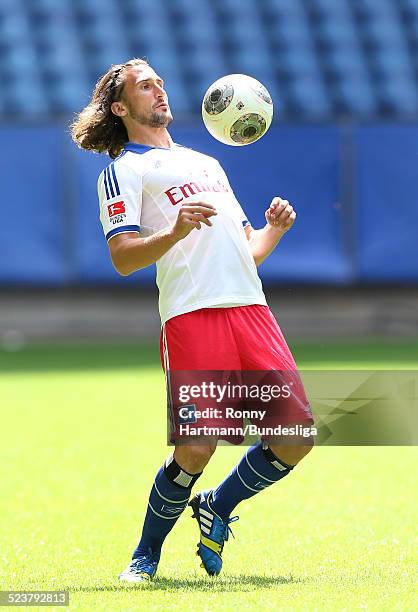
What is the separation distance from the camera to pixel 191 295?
4980mm

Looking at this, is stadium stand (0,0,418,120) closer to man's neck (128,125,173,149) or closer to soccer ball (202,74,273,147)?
soccer ball (202,74,273,147)

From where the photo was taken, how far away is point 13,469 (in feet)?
26.1

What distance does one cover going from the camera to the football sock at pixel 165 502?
4.93 meters

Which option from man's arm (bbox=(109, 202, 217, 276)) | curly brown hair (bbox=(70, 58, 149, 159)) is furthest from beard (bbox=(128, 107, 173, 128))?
man's arm (bbox=(109, 202, 217, 276))

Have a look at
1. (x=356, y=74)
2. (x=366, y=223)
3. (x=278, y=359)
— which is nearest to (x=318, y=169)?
(x=366, y=223)

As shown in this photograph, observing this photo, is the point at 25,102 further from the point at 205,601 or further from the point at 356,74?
the point at 205,601

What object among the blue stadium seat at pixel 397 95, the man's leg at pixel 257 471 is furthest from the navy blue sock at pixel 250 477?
the blue stadium seat at pixel 397 95

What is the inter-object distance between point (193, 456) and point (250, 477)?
0.36 meters

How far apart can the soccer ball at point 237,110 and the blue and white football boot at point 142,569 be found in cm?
177

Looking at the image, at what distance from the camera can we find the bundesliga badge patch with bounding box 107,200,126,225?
4969 millimetres

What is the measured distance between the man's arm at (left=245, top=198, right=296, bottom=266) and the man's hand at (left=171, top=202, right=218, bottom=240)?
25.1 inches

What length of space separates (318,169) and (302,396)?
1286 cm

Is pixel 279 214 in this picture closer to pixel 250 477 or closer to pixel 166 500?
pixel 250 477

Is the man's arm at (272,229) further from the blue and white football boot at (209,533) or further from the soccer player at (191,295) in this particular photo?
the blue and white football boot at (209,533)
